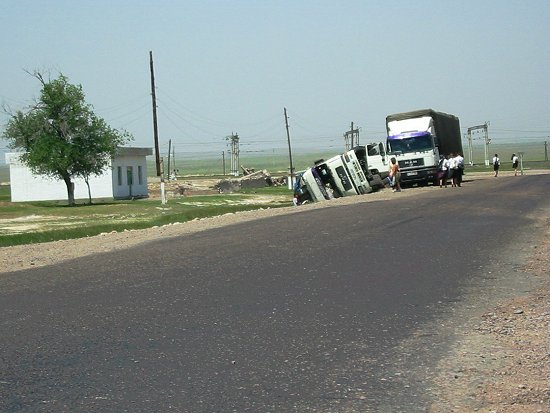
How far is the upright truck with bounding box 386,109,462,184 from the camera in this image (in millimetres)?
47219

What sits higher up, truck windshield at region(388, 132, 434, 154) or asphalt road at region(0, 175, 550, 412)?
truck windshield at region(388, 132, 434, 154)

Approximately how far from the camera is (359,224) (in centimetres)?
2223

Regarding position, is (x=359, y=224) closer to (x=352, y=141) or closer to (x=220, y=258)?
(x=220, y=258)

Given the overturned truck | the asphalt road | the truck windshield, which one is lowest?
the asphalt road

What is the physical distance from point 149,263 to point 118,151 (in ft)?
165

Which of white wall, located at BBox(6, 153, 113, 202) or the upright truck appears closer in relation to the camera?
the upright truck

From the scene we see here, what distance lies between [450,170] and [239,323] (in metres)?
38.6

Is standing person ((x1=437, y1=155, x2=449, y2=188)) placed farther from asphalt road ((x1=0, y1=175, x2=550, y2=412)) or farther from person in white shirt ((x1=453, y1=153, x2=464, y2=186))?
asphalt road ((x1=0, y1=175, x2=550, y2=412))

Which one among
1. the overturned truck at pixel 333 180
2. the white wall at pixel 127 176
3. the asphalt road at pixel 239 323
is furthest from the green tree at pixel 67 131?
the asphalt road at pixel 239 323

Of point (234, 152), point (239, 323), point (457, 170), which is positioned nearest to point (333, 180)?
point (457, 170)

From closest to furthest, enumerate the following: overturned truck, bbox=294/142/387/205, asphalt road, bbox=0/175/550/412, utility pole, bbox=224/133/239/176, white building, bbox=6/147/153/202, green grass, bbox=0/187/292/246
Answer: asphalt road, bbox=0/175/550/412 < green grass, bbox=0/187/292/246 < overturned truck, bbox=294/142/387/205 < white building, bbox=6/147/153/202 < utility pole, bbox=224/133/239/176

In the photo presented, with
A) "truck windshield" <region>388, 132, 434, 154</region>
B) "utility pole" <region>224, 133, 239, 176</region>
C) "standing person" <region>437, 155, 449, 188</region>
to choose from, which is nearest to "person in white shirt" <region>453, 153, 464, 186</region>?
"standing person" <region>437, 155, 449, 188</region>

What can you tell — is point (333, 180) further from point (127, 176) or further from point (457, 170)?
point (127, 176)

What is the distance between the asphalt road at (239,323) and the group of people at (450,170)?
27.9 m
